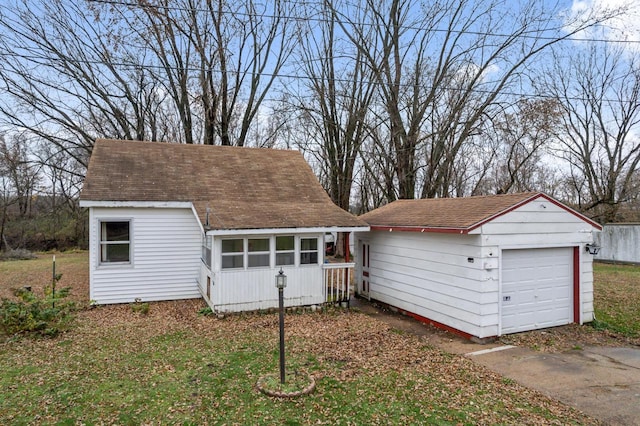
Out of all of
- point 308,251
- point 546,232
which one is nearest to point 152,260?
point 308,251

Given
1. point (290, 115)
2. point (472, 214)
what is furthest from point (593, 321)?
point (290, 115)

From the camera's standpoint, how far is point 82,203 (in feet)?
30.7

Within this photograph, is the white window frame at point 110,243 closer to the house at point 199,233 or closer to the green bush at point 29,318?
the house at point 199,233

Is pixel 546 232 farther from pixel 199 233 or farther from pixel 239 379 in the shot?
pixel 199 233

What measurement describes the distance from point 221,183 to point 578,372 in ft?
32.4

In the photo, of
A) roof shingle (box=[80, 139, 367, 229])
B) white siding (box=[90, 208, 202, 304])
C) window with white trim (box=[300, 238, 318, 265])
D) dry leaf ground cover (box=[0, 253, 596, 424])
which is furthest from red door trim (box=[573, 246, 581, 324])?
white siding (box=[90, 208, 202, 304])

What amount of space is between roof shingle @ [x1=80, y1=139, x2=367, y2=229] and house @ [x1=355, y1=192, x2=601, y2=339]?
2.09 meters

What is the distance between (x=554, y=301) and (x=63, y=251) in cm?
2695

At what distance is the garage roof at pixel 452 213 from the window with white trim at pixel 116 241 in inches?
267

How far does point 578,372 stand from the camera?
232 inches

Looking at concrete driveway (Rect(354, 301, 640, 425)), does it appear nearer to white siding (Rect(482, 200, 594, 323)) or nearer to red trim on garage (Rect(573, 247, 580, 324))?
red trim on garage (Rect(573, 247, 580, 324))

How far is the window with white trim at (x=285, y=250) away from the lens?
9.45m

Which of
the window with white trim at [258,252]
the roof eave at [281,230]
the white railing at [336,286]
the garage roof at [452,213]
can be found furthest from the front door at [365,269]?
the window with white trim at [258,252]

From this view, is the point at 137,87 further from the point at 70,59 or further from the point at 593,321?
the point at 593,321
